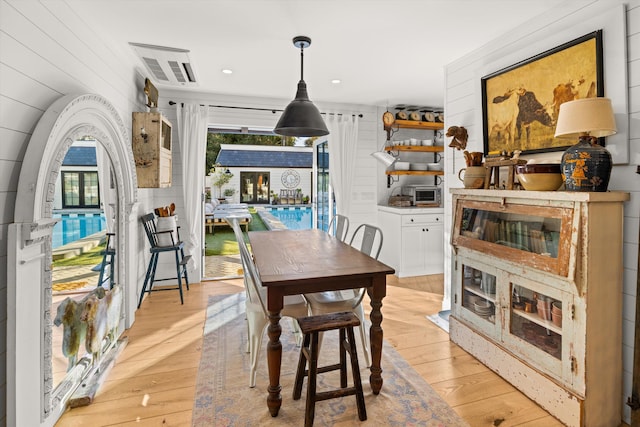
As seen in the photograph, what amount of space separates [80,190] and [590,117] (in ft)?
10.2

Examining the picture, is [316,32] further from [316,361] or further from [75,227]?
[316,361]

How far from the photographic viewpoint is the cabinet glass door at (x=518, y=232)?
191 centimetres

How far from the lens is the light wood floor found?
1977 mm

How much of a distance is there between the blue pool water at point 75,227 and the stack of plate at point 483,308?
282cm

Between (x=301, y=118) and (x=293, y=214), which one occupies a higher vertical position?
(x=301, y=118)

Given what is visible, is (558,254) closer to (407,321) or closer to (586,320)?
(586,320)

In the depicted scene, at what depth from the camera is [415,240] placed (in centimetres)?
471

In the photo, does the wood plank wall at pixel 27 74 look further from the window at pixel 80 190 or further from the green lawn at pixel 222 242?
the green lawn at pixel 222 242

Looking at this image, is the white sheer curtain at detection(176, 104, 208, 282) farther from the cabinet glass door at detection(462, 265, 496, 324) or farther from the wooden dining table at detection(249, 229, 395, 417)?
the cabinet glass door at detection(462, 265, 496, 324)

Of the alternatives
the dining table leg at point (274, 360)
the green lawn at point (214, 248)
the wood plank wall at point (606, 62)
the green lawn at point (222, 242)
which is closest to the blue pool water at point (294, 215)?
the green lawn at point (214, 248)

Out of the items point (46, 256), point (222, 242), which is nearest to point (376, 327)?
point (46, 256)

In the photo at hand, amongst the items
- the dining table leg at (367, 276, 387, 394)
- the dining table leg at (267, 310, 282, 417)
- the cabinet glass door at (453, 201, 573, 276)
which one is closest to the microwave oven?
the cabinet glass door at (453, 201, 573, 276)

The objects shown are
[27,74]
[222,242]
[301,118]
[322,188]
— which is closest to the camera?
[27,74]

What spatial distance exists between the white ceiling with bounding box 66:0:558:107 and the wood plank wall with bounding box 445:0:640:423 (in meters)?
0.11
